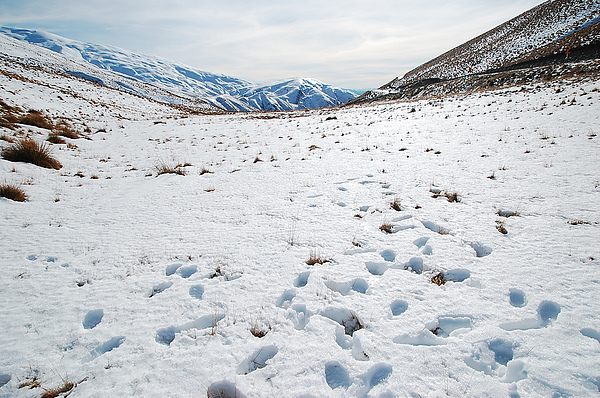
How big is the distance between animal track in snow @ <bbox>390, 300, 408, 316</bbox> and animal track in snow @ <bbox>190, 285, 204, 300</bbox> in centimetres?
255

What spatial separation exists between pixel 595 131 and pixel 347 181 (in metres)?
9.36

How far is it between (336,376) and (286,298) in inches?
45.9

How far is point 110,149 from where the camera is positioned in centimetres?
1316

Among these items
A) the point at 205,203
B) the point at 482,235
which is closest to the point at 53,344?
the point at 205,203

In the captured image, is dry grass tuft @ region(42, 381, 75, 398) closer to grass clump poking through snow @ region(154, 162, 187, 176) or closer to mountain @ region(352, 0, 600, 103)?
grass clump poking through snow @ region(154, 162, 187, 176)

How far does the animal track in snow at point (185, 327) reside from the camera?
2.87 metres

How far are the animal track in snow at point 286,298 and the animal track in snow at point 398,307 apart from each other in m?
1.28

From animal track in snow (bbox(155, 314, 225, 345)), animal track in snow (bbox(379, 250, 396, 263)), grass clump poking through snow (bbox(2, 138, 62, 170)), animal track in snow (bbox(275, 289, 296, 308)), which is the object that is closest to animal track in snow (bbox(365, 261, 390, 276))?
animal track in snow (bbox(379, 250, 396, 263))

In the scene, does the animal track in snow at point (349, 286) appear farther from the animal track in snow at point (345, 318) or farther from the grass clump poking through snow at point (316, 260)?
the grass clump poking through snow at point (316, 260)

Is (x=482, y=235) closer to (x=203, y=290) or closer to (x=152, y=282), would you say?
(x=203, y=290)

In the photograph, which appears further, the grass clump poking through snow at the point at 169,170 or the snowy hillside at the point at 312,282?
the grass clump poking through snow at the point at 169,170

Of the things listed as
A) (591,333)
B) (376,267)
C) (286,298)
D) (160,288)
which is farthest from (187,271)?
(591,333)

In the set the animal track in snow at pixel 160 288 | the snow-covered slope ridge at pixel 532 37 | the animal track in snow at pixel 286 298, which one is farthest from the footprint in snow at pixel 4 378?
the snow-covered slope ridge at pixel 532 37

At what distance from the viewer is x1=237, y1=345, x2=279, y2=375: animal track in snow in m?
2.48
